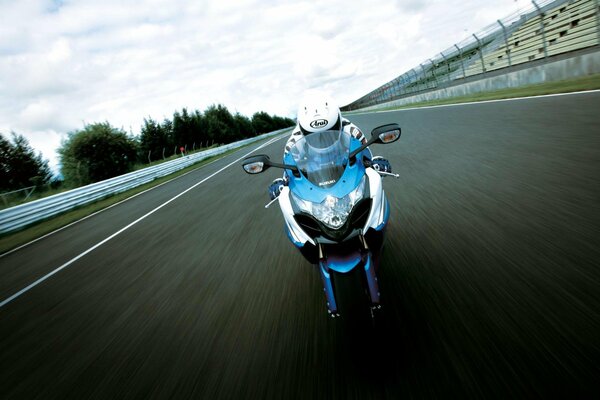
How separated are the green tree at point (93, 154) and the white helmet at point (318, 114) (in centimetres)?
3216

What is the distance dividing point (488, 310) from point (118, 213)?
35.5 ft

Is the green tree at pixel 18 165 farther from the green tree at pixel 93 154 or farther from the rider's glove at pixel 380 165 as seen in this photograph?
the rider's glove at pixel 380 165

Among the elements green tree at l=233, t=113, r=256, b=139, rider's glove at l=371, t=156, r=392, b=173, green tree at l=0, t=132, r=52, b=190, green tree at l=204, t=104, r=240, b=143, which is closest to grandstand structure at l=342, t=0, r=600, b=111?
rider's glove at l=371, t=156, r=392, b=173

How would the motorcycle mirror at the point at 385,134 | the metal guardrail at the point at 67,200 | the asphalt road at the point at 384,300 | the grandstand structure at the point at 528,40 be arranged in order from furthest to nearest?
the grandstand structure at the point at 528,40, the metal guardrail at the point at 67,200, the motorcycle mirror at the point at 385,134, the asphalt road at the point at 384,300

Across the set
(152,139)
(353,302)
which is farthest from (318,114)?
(152,139)

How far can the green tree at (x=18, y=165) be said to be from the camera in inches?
1690

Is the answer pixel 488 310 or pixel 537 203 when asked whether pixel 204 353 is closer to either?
pixel 488 310

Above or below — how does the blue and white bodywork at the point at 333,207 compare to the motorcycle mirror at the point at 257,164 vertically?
below

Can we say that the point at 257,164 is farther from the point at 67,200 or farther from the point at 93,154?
the point at 93,154

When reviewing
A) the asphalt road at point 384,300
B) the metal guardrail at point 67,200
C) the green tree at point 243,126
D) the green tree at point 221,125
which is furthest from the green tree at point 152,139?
the asphalt road at point 384,300

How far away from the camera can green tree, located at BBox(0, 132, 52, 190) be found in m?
42.9

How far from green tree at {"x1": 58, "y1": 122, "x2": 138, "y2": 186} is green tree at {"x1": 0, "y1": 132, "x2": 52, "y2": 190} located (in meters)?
14.5

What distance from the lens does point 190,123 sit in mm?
74875

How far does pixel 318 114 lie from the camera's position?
9.76 feet
